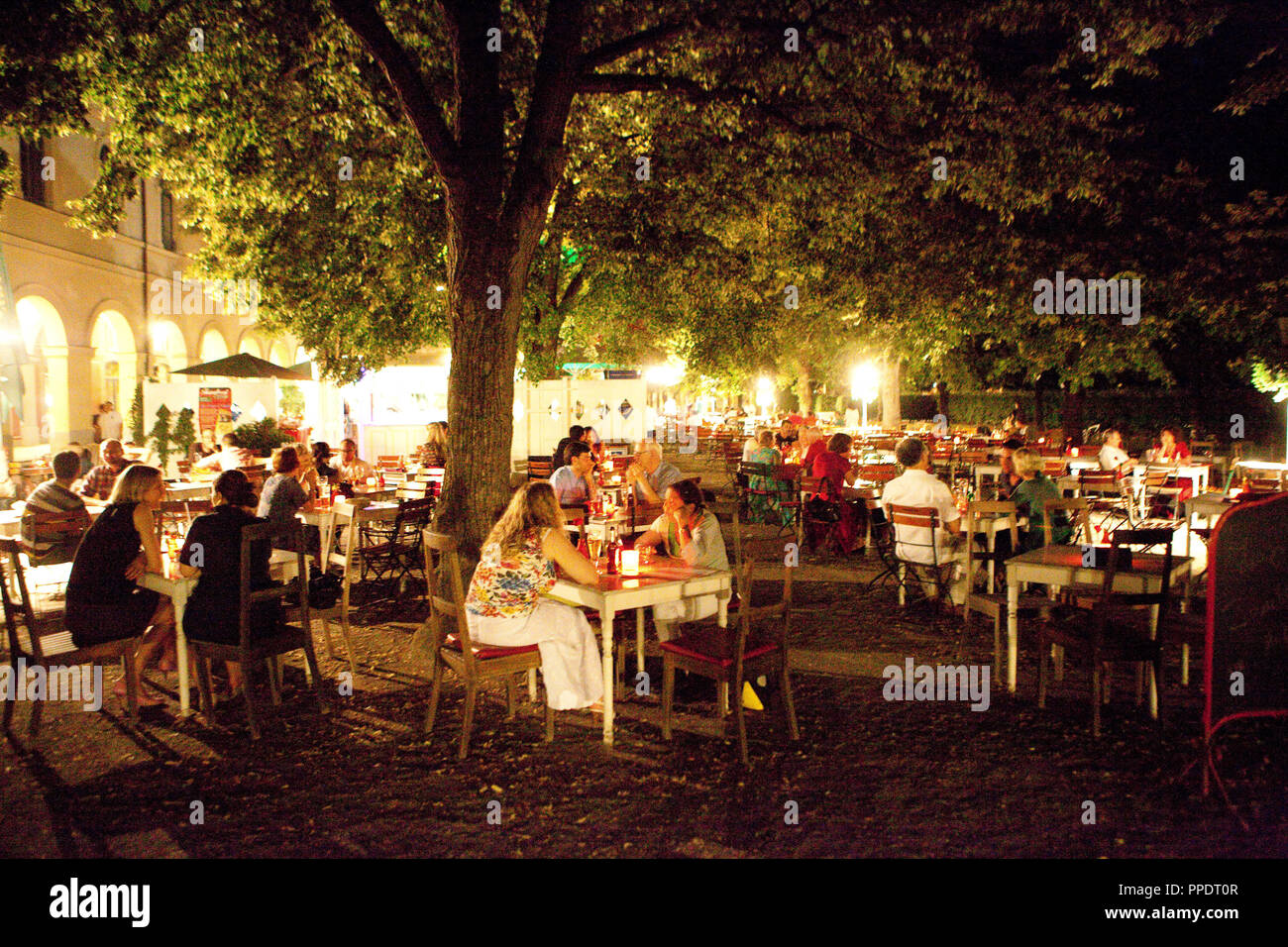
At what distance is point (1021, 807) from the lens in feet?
13.8

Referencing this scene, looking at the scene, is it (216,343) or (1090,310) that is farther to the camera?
(216,343)

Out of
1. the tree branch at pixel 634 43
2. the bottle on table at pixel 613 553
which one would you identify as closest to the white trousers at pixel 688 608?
the bottle on table at pixel 613 553

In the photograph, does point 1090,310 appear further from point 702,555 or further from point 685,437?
point 685,437

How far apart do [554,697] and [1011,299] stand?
43.2 feet

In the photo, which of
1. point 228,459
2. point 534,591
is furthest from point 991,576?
point 228,459

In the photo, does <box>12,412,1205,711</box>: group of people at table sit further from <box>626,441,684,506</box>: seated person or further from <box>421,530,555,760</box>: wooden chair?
<box>626,441,684,506</box>: seated person

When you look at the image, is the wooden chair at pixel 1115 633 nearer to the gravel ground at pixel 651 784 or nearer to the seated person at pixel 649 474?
the gravel ground at pixel 651 784

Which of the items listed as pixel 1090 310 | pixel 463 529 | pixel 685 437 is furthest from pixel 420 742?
pixel 685 437

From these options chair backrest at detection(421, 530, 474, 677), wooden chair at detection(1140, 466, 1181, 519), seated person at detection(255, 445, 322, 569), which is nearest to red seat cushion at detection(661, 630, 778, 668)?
chair backrest at detection(421, 530, 474, 677)

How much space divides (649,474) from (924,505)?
2.77 m

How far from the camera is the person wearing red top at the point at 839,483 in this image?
1106 cm

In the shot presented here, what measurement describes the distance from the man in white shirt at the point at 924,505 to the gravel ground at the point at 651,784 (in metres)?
1.90

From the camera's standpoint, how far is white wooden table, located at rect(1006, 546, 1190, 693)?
5.39 meters

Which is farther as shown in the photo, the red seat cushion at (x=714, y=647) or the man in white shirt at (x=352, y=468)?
the man in white shirt at (x=352, y=468)
